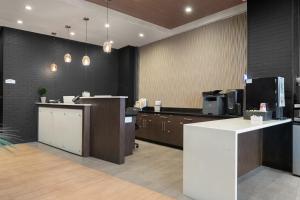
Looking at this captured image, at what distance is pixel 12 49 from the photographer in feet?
18.5

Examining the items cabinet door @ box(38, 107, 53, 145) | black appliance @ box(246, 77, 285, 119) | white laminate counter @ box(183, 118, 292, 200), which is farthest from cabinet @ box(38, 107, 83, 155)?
black appliance @ box(246, 77, 285, 119)

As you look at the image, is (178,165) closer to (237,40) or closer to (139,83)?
(237,40)

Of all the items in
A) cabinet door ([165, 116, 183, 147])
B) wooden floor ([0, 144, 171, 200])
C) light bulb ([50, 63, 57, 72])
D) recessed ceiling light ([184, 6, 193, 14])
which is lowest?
wooden floor ([0, 144, 171, 200])

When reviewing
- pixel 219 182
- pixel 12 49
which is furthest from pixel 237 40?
pixel 12 49

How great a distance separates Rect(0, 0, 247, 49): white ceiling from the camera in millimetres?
4328

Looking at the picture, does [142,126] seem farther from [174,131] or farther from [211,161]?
[211,161]

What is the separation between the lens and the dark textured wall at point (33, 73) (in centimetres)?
561

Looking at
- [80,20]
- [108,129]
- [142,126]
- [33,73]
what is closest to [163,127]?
[142,126]

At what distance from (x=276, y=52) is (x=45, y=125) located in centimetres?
583

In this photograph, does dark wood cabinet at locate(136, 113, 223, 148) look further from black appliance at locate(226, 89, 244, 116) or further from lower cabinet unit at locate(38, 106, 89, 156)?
lower cabinet unit at locate(38, 106, 89, 156)

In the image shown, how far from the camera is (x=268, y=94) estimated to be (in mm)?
3400

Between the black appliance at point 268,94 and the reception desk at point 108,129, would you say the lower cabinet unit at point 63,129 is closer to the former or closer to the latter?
the reception desk at point 108,129

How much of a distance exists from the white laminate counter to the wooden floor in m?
0.45

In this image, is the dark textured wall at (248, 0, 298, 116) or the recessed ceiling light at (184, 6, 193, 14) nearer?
the dark textured wall at (248, 0, 298, 116)
